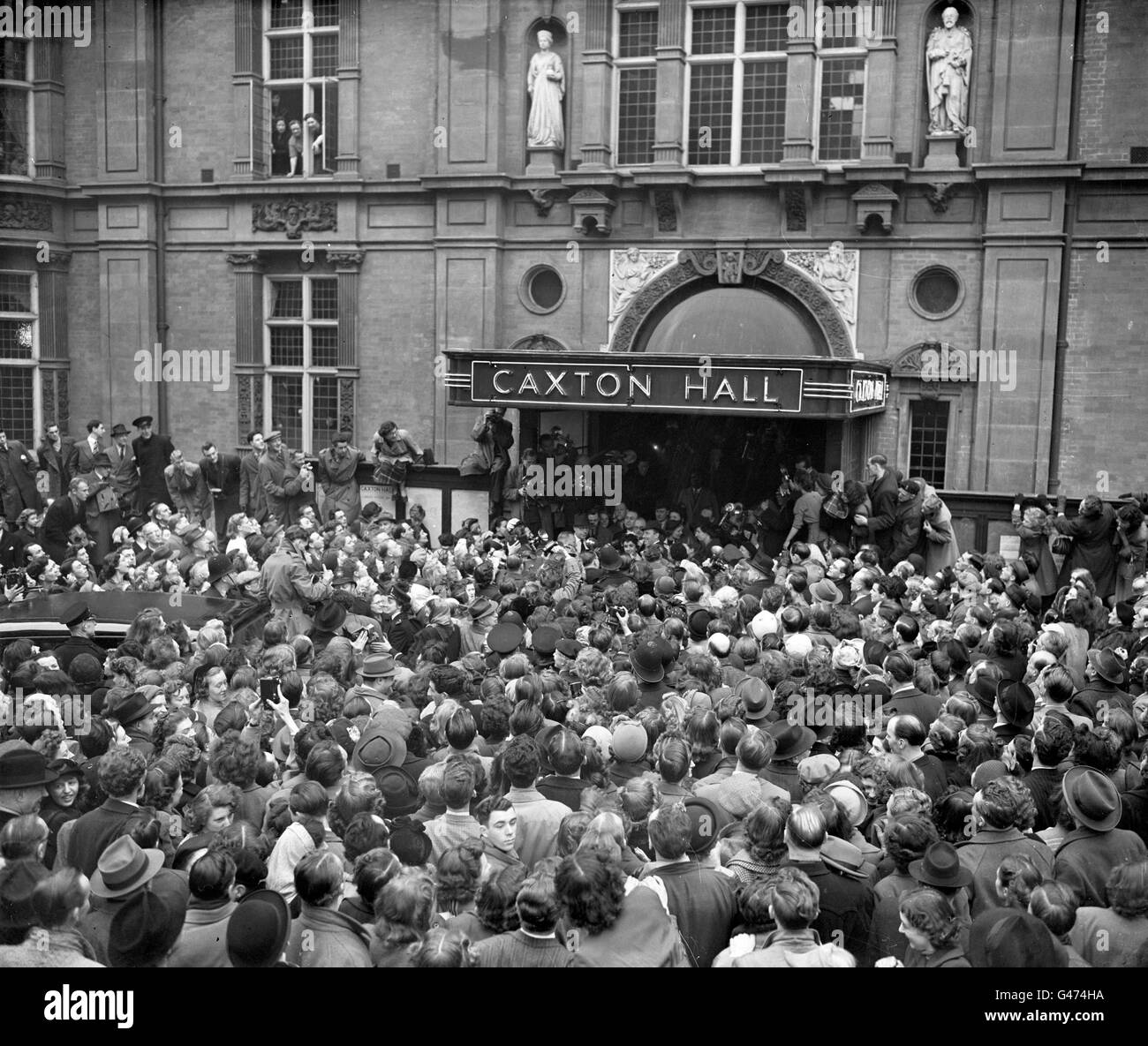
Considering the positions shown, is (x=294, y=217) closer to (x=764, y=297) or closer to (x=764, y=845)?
(x=764, y=297)

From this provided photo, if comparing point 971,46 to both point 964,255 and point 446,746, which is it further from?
point 446,746

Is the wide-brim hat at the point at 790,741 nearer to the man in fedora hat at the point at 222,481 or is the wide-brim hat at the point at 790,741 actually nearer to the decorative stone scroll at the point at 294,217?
the man in fedora hat at the point at 222,481

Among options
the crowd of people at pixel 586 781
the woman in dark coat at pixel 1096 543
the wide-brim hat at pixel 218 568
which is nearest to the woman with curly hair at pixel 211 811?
the crowd of people at pixel 586 781

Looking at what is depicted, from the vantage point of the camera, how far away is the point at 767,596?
11.1 m

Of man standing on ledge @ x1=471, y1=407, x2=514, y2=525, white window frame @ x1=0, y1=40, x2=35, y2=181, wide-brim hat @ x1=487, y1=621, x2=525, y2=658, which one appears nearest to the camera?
wide-brim hat @ x1=487, y1=621, x2=525, y2=658

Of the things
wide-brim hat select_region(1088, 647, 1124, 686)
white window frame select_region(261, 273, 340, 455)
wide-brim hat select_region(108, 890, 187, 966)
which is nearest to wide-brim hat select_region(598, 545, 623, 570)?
wide-brim hat select_region(1088, 647, 1124, 686)

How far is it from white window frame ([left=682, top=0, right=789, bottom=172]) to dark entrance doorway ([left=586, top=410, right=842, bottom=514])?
4.05 m

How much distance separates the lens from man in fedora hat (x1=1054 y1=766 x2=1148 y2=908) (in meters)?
5.90

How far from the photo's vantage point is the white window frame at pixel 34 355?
23709 mm

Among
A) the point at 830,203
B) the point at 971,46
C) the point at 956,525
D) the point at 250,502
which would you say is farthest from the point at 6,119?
the point at 956,525

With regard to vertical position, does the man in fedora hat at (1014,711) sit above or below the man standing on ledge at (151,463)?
below

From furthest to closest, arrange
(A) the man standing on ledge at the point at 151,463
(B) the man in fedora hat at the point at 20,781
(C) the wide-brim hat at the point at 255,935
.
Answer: (A) the man standing on ledge at the point at 151,463 < (B) the man in fedora hat at the point at 20,781 < (C) the wide-brim hat at the point at 255,935

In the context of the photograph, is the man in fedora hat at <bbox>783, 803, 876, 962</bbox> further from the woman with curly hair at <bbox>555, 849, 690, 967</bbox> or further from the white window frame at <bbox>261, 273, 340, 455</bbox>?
the white window frame at <bbox>261, 273, 340, 455</bbox>

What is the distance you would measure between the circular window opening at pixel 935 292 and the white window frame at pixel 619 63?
15.6 feet
